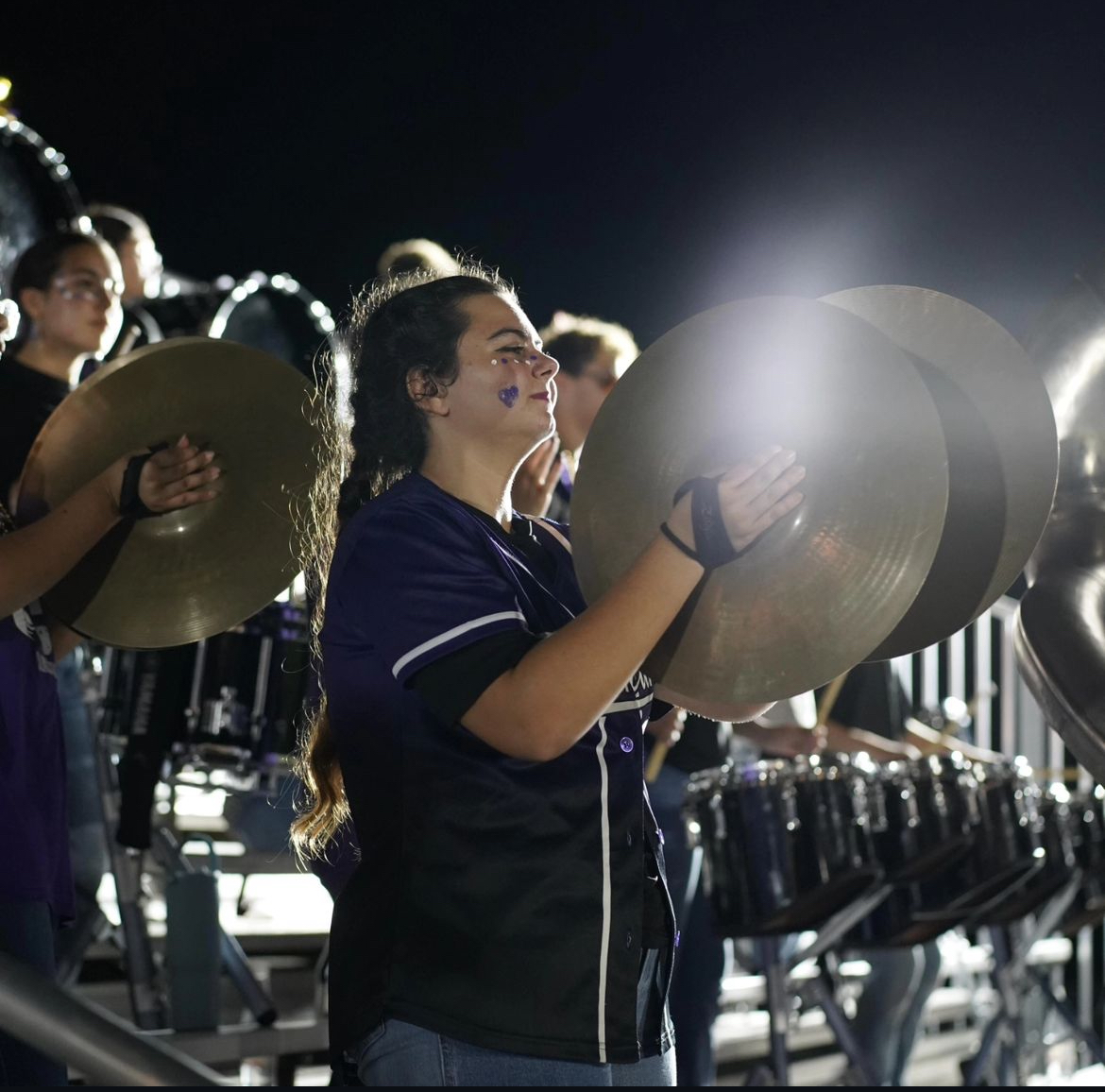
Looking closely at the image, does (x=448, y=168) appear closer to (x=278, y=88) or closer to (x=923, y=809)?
(x=278, y=88)

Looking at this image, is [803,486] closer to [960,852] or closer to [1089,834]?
[960,852]

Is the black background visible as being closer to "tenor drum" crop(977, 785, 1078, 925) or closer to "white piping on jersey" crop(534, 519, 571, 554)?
"tenor drum" crop(977, 785, 1078, 925)

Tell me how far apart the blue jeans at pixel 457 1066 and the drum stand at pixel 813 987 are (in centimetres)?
242

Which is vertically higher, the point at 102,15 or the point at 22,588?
the point at 102,15

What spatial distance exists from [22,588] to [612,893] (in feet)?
2.76

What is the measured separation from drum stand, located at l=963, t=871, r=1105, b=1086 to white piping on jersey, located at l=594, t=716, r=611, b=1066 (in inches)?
151

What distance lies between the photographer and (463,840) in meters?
1.35

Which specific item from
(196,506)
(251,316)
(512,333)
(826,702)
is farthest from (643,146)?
(512,333)

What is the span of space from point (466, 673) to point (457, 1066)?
36cm

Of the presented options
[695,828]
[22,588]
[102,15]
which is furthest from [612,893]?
[102,15]

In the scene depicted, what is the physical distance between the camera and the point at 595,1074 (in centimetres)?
133

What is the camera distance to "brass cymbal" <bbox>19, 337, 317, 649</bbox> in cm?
184

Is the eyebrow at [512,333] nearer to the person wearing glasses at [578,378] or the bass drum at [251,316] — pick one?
the person wearing glasses at [578,378]

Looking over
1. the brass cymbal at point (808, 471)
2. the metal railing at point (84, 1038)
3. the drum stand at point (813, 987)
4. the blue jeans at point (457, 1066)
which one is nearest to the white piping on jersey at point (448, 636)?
the brass cymbal at point (808, 471)
